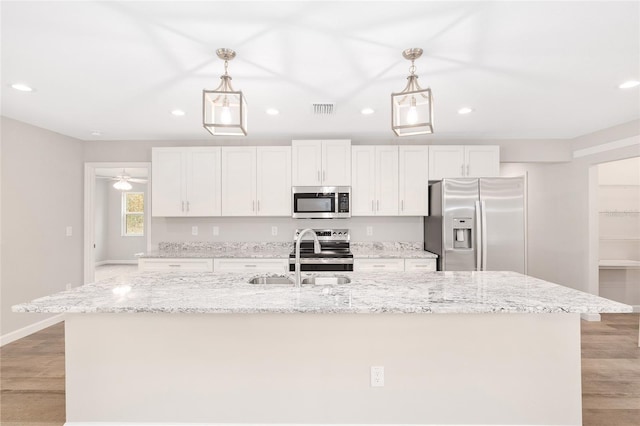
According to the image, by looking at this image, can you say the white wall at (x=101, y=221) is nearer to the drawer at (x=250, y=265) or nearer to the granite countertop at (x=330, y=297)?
the drawer at (x=250, y=265)

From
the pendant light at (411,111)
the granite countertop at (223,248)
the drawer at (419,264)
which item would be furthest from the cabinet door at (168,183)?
the pendant light at (411,111)

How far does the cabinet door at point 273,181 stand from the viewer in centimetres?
450

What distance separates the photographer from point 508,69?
2.51 meters

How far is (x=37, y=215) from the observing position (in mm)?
4141

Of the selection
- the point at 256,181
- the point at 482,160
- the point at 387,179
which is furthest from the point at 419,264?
the point at 256,181

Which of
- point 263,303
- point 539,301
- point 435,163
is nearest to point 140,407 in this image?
point 263,303

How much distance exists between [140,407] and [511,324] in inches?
87.1

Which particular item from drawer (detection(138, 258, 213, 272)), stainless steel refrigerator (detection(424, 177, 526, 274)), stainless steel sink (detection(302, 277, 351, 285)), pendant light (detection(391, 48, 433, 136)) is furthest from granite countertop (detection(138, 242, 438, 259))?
pendant light (detection(391, 48, 433, 136))

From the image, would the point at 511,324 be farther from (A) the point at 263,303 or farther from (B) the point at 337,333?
(A) the point at 263,303

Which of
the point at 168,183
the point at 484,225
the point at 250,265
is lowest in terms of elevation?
the point at 250,265

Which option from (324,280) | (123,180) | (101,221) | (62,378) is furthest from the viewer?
(101,221)

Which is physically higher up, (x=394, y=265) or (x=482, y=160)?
(x=482, y=160)

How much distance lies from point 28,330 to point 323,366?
381cm

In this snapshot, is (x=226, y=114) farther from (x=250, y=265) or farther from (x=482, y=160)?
(x=482, y=160)
